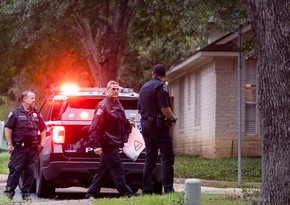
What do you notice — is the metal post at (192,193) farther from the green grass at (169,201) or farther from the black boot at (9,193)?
the black boot at (9,193)

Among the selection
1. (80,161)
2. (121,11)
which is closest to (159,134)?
(80,161)

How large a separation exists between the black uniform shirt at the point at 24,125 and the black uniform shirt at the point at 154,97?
6.52ft

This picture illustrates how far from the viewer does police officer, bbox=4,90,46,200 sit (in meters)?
12.6

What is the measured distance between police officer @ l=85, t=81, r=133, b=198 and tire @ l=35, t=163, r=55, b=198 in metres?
1.62

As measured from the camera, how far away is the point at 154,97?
453 inches

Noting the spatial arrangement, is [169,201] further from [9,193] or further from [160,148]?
[9,193]

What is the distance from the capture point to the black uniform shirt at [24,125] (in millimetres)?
12609

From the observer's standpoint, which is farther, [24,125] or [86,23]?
[86,23]

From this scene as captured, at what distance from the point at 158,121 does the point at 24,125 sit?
2391 mm

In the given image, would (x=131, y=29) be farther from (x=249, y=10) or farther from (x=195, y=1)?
(x=249, y=10)

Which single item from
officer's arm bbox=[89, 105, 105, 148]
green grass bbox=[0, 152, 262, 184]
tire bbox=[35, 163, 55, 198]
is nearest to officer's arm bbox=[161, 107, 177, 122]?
officer's arm bbox=[89, 105, 105, 148]

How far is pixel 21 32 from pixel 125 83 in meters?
17.6

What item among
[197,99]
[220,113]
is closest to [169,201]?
[220,113]

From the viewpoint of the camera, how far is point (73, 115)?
1272 cm
